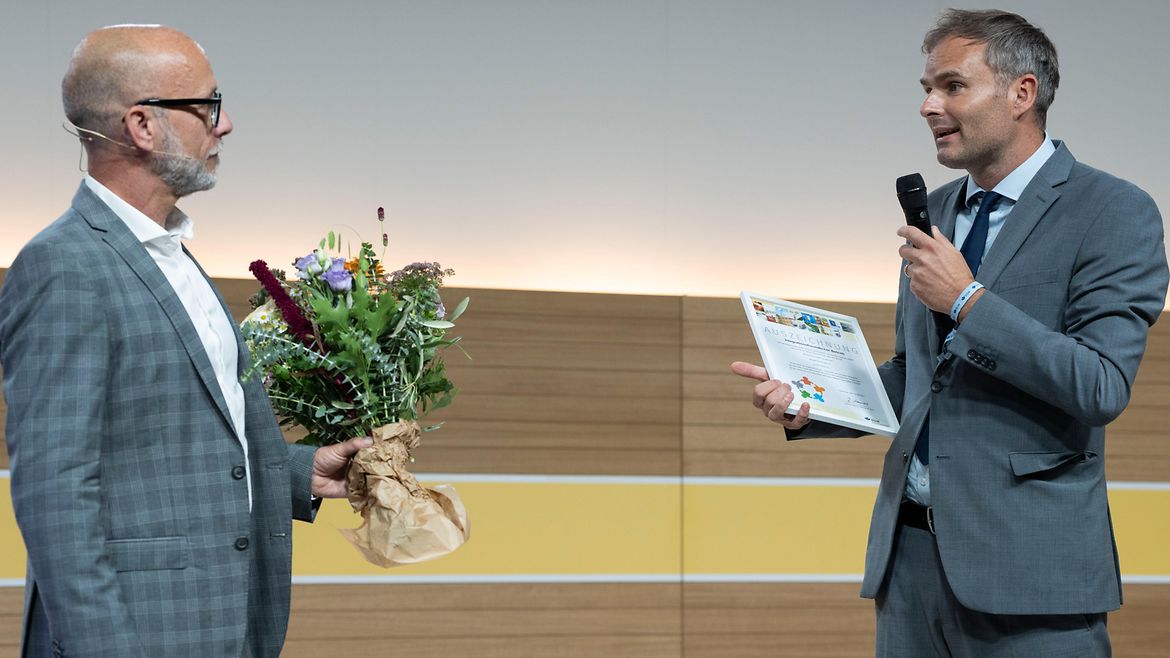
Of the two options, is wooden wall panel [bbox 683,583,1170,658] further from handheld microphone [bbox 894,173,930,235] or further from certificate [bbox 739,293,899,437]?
handheld microphone [bbox 894,173,930,235]

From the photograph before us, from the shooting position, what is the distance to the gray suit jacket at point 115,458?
170 centimetres

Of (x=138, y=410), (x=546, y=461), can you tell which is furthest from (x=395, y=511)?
(x=546, y=461)

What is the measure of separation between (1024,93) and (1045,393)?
2.12 feet

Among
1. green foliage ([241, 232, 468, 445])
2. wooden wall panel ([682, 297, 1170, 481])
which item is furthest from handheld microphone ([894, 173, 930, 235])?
wooden wall panel ([682, 297, 1170, 481])

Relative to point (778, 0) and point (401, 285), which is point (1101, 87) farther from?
point (401, 285)

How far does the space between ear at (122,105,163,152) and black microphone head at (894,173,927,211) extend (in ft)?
4.34

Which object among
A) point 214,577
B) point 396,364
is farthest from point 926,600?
point 214,577

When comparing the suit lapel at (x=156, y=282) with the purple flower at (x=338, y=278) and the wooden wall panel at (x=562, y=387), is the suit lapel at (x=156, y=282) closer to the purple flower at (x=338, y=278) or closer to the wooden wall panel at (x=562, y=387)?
the purple flower at (x=338, y=278)

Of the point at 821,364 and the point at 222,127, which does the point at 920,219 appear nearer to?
the point at 821,364

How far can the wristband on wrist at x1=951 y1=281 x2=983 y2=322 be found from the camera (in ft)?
7.00

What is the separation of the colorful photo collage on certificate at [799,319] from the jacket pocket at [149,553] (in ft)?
3.91

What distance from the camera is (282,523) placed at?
212cm

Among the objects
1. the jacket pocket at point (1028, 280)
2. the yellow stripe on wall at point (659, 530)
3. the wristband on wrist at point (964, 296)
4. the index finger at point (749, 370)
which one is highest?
the jacket pocket at point (1028, 280)

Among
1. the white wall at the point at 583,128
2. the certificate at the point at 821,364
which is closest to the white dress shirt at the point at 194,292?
the certificate at the point at 821,364
